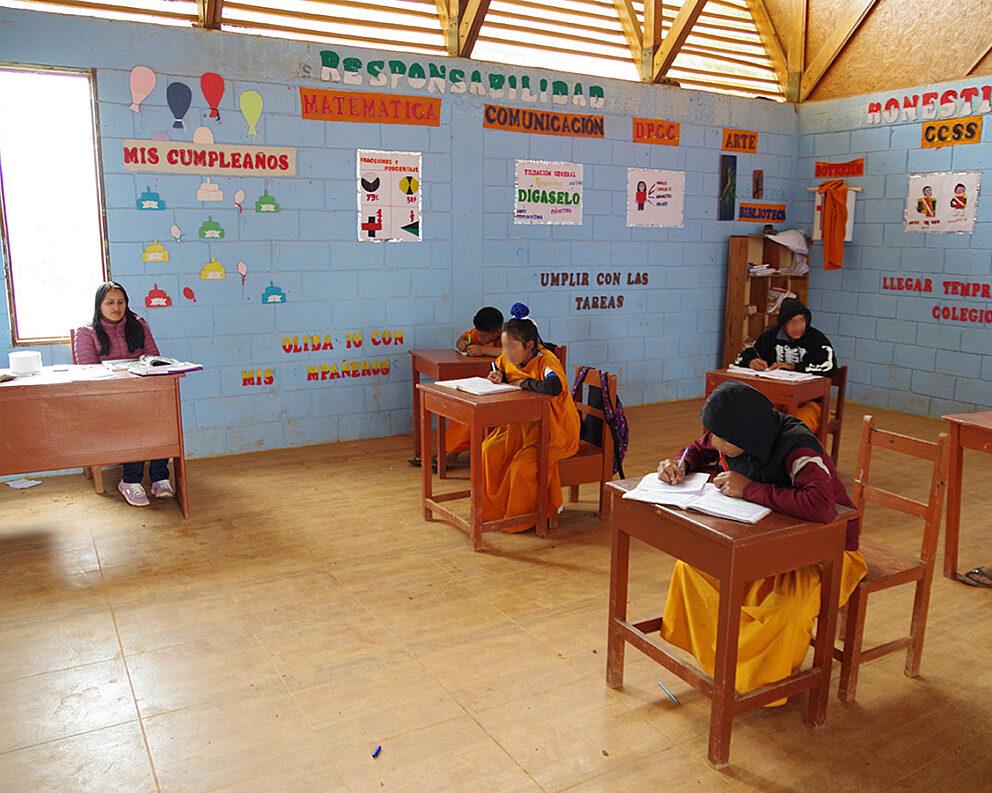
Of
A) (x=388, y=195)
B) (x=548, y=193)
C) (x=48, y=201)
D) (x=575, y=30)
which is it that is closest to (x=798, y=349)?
(x=548, y=193)

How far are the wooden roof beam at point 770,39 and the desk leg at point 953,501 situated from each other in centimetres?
547

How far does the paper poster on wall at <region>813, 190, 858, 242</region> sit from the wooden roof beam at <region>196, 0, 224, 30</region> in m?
5.34

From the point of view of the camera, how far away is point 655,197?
707 centimetres

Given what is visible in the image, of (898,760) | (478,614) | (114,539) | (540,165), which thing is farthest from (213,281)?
(898,760)

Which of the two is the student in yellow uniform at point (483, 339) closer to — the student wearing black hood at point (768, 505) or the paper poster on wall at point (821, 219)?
the student wearing black hood at point (768, 505)

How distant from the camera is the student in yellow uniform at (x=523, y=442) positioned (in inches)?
159

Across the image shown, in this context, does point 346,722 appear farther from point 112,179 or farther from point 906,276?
point 906,276

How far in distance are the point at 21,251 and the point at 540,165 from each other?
146 inches

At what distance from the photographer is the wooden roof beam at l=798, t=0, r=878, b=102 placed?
23.4 feet

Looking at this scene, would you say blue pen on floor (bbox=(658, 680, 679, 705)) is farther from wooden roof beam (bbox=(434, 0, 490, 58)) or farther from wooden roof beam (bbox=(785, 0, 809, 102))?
wooden roof beam (bbox=(785, 0, 809, 102))

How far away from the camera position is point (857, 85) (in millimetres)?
7340

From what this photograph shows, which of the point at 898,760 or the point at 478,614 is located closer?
the point at 898,760

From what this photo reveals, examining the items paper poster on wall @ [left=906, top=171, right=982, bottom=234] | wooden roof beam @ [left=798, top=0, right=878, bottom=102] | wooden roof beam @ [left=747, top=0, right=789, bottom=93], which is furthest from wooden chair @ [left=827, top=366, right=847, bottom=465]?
wooden roof beam @ [left=747, top=0, right=789, bottom=93]

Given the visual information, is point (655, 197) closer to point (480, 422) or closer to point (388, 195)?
point (388, 195)
